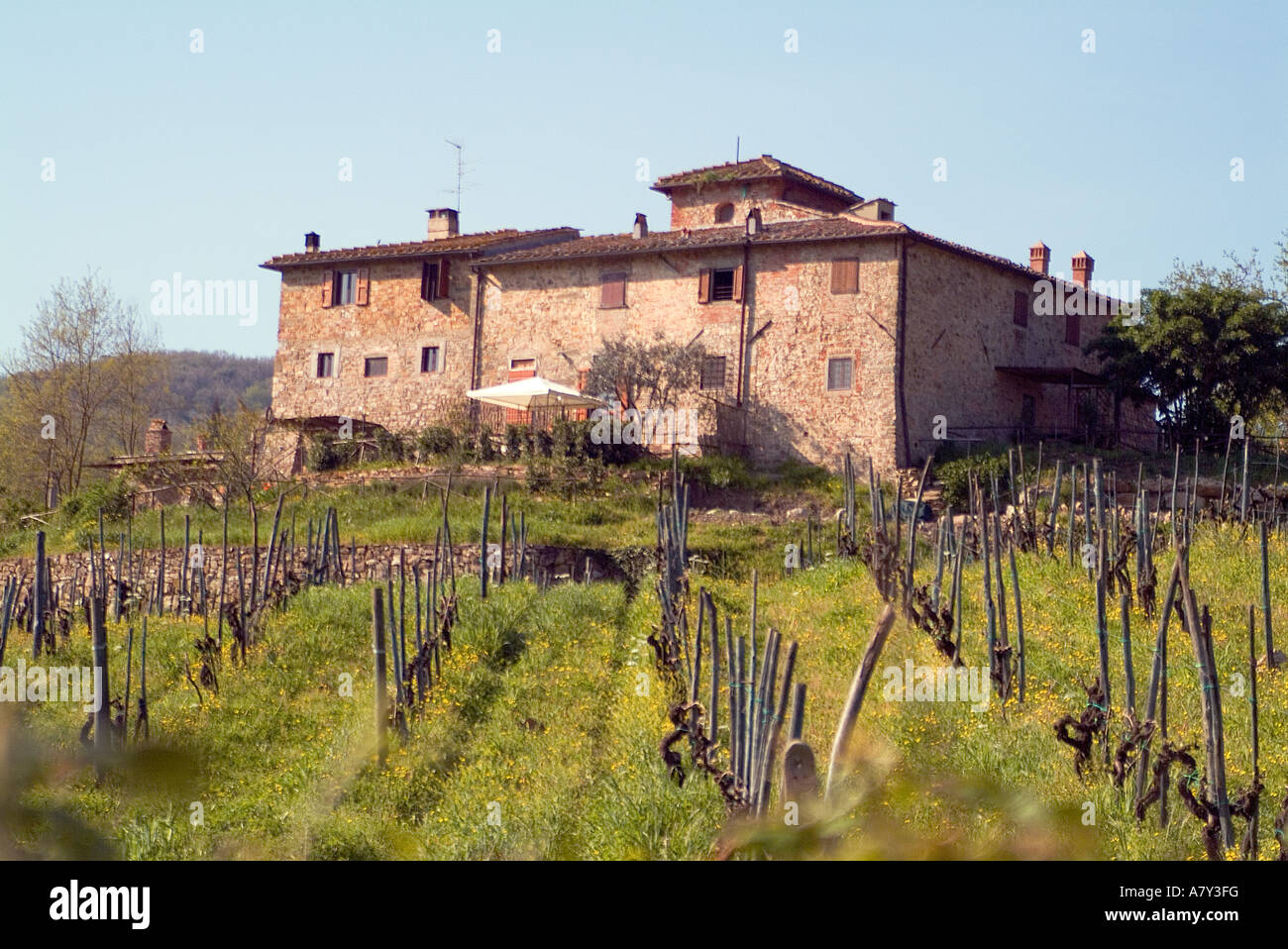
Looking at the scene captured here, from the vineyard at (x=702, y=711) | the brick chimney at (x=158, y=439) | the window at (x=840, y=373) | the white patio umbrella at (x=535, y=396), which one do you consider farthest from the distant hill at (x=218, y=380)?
the vineyard at (x=702, y=711)

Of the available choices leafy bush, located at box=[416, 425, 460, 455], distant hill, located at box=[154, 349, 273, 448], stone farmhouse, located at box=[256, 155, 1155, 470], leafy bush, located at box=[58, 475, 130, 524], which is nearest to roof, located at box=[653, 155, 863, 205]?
stone farmhouse, located at box=[256, 155, 1155, 470]

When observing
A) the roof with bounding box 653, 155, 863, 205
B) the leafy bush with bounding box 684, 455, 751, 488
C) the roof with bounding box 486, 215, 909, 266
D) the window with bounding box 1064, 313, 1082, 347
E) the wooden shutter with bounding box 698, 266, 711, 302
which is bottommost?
the leafy bush with bounding box 684, 455, 751, 488

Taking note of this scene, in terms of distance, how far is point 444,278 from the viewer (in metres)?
36.8

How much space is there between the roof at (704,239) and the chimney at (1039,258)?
6.51 meters

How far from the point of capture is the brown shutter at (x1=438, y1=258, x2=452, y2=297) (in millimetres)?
36656

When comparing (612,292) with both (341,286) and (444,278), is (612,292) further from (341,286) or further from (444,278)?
(341,286)

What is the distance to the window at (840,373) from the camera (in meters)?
31.8

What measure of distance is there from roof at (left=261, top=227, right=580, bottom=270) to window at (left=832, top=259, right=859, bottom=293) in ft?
28.8

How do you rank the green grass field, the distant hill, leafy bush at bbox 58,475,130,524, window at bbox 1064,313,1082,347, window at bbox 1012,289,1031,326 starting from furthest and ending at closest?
the distant hill < window at bbox 1064,313,1082,347 < window at bbox 1012,289,1031,326 < leafy bush at bbox 58,475,130,524 < the green grass field

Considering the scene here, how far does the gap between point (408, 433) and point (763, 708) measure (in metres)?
26.5

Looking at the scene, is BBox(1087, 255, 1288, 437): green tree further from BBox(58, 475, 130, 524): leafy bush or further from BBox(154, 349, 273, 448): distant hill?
BBox(154, 349, 273, 448): distant hill

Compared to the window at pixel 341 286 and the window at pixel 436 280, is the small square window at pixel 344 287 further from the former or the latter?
the window at pixel 436 280

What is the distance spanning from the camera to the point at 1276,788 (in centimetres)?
966
